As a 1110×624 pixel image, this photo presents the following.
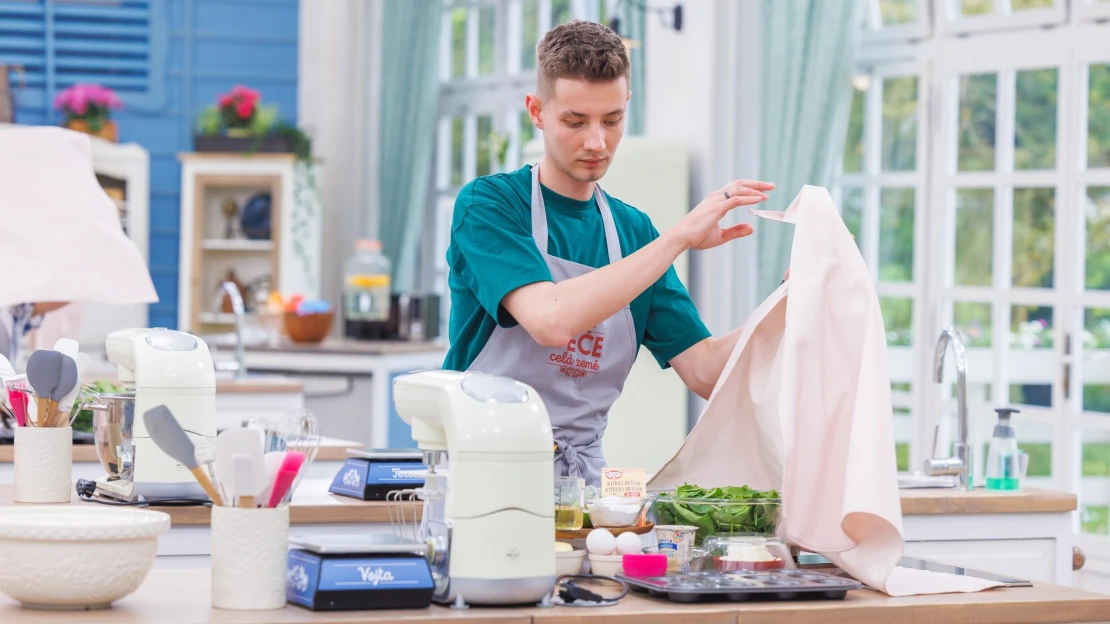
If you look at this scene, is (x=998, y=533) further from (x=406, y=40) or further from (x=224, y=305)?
(x=406, y=40)

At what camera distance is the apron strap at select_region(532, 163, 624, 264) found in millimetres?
2400

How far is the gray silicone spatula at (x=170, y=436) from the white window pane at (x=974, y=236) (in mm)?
4064

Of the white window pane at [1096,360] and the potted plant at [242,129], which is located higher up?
the potted plant at [242,129]

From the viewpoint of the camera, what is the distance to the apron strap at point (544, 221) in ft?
7.88

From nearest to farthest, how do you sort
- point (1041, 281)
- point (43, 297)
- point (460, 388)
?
point (460, 388) < point (43, 297) < point (1041, 281)

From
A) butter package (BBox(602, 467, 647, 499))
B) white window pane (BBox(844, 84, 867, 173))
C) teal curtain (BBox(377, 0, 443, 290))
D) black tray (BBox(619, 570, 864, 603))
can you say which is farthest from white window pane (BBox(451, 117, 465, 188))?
black tray (BBox(619, 570, 864, 603))

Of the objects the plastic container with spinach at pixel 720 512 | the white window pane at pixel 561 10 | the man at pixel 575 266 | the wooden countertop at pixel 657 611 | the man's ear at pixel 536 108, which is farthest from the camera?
the white window pane at pixel 561 10

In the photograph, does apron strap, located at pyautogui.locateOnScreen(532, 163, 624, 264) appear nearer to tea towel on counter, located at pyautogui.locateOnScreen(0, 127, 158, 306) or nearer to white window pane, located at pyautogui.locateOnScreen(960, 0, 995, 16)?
tea towel on counter, located at pyautogui.locateOnScreen(0, 127, 158, 306)

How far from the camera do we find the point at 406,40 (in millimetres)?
8109

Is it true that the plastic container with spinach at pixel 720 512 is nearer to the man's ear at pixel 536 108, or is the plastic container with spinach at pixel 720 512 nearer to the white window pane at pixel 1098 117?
the man's ear at pixel 536 108

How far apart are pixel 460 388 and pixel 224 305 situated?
6137mm

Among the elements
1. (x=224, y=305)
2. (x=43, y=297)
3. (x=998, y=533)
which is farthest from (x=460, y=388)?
(x=224, y=305)

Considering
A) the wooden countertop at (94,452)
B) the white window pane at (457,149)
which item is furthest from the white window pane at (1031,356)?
the white window pane at (457,149)

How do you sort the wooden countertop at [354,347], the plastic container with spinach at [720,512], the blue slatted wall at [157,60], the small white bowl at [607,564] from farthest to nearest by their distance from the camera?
the blue slatted wall at [157,60] < the wooden countertop at [354,347] < the plastic container with spinach at [720,512] < the small white bowl at [607,564]
